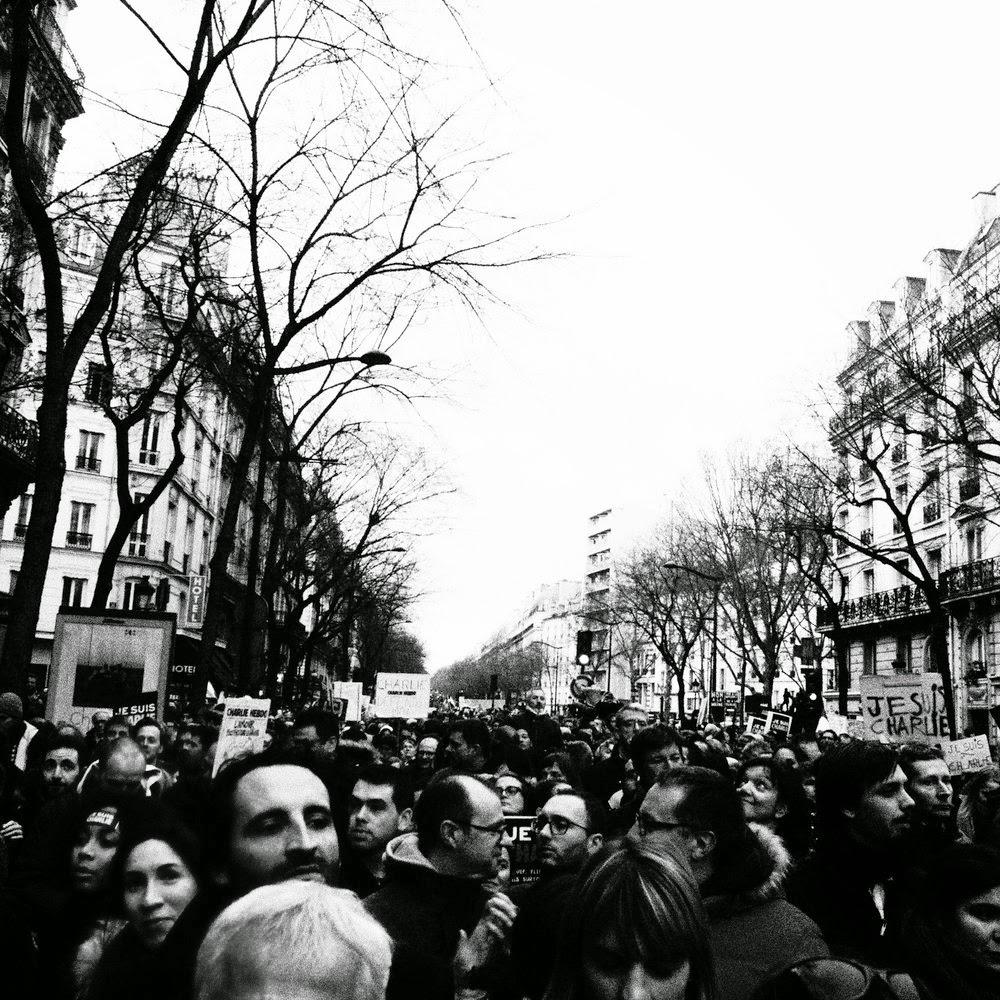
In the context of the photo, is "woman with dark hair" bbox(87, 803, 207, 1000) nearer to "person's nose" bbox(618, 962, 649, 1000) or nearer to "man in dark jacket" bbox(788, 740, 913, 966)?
"person's nose" bbox(618, 962, 649, 1000)

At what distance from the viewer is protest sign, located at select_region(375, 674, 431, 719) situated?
21.0 meters

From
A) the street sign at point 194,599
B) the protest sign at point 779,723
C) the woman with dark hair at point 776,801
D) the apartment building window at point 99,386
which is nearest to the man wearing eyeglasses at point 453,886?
the woman with dark hair at point 776,801

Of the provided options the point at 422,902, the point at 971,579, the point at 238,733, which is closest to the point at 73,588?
the point at 971,579

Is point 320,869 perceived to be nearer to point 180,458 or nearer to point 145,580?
point 180,458

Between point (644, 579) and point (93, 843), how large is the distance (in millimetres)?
51092

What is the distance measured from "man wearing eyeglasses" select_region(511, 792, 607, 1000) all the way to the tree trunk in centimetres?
756

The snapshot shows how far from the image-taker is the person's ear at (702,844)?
157 inches

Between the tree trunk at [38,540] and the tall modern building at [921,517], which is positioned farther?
the tall modern building at [921,517]

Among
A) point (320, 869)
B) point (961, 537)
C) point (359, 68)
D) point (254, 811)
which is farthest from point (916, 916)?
point (961, 537)

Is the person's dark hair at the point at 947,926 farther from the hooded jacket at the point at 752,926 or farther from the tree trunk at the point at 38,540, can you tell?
the tree trunk at the point at 38,540

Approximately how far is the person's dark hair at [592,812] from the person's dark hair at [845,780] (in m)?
1.14

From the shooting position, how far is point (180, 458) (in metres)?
21.1

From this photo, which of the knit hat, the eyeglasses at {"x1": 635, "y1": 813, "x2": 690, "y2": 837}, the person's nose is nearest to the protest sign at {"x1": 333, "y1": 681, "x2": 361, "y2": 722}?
the knit hat

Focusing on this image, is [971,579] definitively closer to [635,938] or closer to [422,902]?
[422,902]
